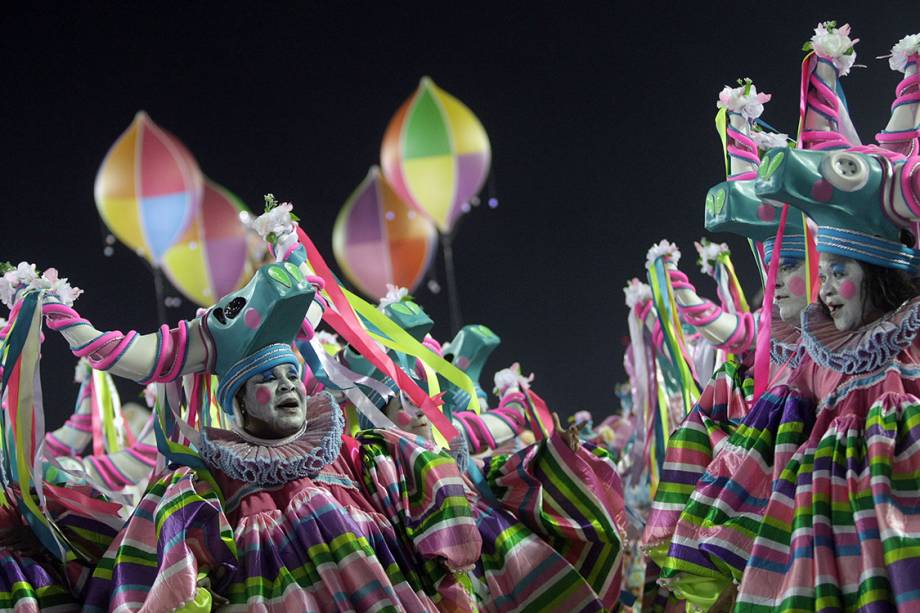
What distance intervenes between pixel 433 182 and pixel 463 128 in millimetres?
489

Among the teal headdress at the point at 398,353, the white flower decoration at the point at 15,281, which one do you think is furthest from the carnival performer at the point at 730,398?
the white flower decoration at the point at 15,281

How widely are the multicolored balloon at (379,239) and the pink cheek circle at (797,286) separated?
6.46 meters

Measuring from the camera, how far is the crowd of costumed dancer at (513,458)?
113 inches

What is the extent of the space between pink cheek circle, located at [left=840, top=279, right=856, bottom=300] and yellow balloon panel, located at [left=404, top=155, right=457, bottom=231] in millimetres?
6390

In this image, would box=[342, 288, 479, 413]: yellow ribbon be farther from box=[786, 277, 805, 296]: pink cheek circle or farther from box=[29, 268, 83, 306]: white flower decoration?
box=[786, 277, 805, 296]: pink cheek circle

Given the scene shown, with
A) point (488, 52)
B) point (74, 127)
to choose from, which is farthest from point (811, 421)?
point (74, 127)

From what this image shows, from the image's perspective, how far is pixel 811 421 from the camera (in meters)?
3.05

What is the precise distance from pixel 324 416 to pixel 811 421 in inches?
55.8

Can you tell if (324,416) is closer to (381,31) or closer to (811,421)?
(811,421)

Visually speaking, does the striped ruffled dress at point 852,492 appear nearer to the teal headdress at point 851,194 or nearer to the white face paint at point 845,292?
the white face paint at point 845,292

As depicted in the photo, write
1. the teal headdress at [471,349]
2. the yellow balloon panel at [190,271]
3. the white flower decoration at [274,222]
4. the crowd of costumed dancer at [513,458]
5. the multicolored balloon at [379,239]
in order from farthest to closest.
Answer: the multicolored balloon at [379,239]
the yellow balloon panel at [190,271]
the teal headdress at [471,349]
the white flower decoration at [274,222]
the crowd of costumed dancer at [513,458]

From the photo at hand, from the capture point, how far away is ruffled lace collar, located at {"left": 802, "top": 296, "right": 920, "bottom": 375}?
2.88 m

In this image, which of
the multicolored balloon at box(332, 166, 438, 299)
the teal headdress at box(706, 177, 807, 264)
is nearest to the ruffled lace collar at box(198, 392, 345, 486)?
the teal headdress at box(706, 177, 807, 264)

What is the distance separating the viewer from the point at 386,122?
32.0ft
